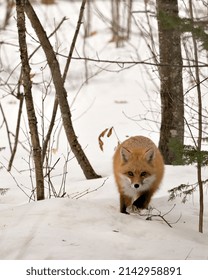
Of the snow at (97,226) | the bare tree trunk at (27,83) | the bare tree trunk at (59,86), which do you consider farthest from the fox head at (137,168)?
the bare tree trunk at (59,86)

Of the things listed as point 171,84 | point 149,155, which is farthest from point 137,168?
point 171,84

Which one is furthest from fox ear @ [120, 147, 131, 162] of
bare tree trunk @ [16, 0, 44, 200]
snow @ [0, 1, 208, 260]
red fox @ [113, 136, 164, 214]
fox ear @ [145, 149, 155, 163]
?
bare tree trunk @ [16, 0, 44, 200]

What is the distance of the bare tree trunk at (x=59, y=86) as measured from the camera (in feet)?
24.2

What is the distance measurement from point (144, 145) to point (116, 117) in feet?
23.0

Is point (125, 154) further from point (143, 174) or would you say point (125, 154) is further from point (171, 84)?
point (171, 84)

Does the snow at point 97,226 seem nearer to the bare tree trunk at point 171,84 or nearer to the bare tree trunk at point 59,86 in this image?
the bare tree trunk at point 59,86

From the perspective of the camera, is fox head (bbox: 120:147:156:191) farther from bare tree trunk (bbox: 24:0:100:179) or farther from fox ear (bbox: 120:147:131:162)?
bare tree trunk (bbox: 24:0:100:179)

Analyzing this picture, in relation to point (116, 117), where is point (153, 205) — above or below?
below

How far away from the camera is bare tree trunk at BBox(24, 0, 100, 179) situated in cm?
737

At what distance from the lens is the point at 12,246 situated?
4.70 m

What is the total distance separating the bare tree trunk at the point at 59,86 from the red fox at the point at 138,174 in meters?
1.73

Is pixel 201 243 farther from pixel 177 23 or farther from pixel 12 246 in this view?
pixel 177 23

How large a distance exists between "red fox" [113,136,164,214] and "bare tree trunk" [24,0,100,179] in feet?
5.68
